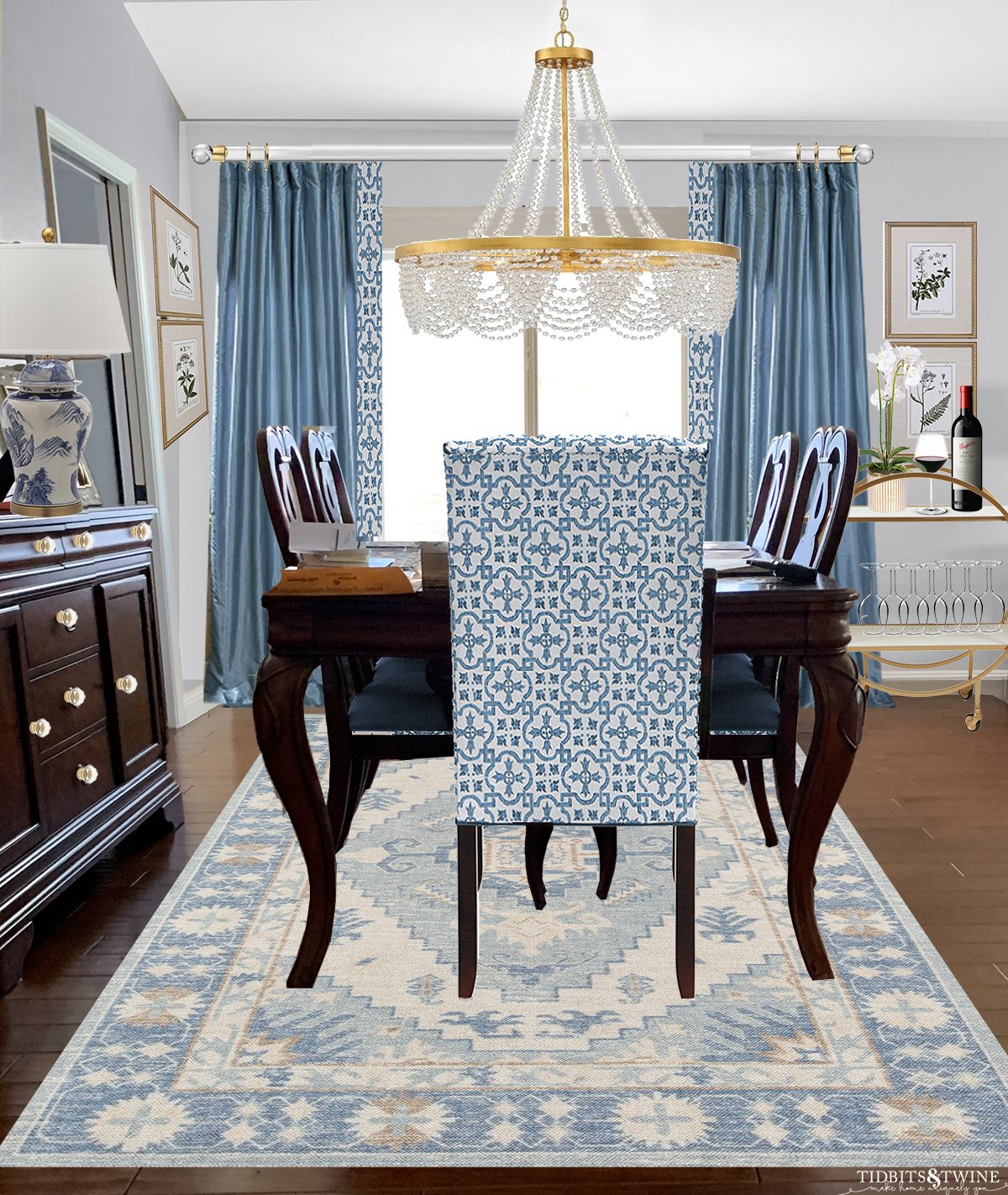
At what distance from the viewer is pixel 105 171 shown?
3.92m

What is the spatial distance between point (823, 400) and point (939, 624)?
103 centimetres

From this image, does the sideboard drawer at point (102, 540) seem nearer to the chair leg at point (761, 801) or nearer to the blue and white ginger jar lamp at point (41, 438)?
the blue and white ginger jar lamp at point (41, 438)

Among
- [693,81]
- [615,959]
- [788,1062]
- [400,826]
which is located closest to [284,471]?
[400,826]

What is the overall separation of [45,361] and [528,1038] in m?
1.89

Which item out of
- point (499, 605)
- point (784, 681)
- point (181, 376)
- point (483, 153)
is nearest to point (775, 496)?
point (784, 681)

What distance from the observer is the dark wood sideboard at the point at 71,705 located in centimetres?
247

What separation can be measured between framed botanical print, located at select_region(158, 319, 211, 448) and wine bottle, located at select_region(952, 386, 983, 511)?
9.82ft

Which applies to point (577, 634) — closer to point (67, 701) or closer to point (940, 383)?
point (67, 701)

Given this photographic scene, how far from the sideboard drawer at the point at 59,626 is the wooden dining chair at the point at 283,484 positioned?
0.50m

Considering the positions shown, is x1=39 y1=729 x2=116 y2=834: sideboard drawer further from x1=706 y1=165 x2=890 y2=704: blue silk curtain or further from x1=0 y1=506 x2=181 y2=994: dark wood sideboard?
x1=706 y1=165 x2=890 y2=704: blue silk curtain

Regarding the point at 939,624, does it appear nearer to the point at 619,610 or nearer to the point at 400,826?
the point at 400,826

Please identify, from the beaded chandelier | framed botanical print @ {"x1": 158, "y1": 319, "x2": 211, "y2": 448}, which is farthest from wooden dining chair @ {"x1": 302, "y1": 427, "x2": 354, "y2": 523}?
framed botanical print @ {"x1": 158, "y1": 319, "x2": 211, "y2": 448}

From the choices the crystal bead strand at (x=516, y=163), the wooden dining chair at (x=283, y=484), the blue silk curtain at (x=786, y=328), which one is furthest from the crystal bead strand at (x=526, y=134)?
the blue silk curtain at (x=786, y=328)

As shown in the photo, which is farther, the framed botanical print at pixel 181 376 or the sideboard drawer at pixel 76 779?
the framed botanical print at pixel 181 376
